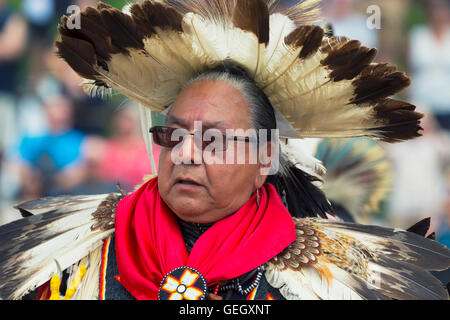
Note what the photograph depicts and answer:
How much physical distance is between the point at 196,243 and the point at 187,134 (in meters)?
0.45

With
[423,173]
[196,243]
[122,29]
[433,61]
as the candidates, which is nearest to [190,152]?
[196,243]

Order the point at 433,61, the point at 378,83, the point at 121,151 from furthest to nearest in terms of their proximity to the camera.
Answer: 1. the point at 121,151
2. the point at 433,61
3. the point at 378,83

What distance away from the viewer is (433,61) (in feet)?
14.3

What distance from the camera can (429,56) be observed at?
4406mm

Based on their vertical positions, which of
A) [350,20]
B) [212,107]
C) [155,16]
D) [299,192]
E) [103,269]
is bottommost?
[103,269]

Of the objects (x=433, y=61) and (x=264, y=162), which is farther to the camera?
(x=433, y=61)

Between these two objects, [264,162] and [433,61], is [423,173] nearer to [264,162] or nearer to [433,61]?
[433,61]

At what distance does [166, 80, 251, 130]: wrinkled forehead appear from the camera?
2.21m

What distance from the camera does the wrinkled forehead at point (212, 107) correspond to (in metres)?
2.21

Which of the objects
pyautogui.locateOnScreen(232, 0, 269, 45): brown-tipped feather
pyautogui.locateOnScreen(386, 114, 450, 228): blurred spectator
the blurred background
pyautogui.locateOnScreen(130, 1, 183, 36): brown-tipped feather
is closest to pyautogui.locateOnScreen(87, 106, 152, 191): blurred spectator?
the blurred background

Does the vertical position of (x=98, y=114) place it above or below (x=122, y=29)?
below
